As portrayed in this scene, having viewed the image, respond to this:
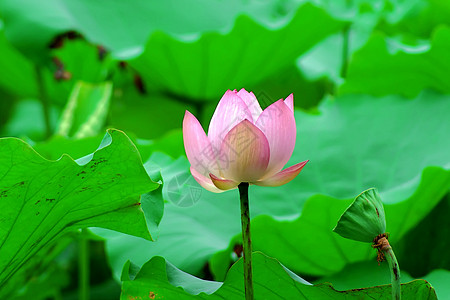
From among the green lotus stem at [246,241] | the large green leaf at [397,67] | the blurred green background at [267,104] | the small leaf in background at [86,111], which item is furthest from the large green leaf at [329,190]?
the small leaf in background at [86,111]

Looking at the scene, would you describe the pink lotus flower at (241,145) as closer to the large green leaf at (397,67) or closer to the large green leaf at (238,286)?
the large green leaf at (238,286)

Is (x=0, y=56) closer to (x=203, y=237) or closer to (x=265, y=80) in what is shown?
(x=265, y=80)

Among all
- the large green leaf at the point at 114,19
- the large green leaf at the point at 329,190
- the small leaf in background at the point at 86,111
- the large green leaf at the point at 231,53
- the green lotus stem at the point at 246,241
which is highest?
the large green leaf at the point at 114,19

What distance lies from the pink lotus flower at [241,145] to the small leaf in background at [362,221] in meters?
0.06

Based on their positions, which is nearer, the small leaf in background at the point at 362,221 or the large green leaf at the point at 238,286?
the small leaf in background at the point at 362,221

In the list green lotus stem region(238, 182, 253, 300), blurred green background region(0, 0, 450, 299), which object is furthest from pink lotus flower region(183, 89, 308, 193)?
blurred green background region(0, 0, 450, 299)

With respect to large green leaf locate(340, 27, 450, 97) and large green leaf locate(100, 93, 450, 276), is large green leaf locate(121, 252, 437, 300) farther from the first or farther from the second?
large green leaf locate(340, 27, 450, 97)

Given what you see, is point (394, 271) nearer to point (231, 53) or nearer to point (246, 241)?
point (246, 241)

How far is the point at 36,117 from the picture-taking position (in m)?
2.60

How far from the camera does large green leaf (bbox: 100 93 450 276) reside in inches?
33.0

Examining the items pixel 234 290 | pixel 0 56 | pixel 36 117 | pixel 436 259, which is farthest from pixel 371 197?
pixel 36 117

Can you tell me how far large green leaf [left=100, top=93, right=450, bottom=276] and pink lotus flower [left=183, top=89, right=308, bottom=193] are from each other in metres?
0.20

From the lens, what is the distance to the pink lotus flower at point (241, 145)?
50 cm

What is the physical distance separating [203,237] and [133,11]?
3.46ft
